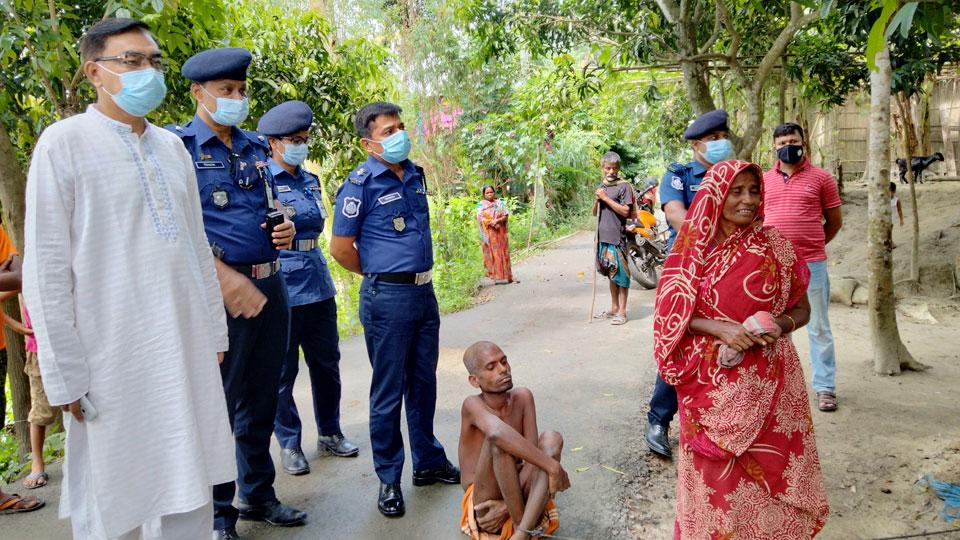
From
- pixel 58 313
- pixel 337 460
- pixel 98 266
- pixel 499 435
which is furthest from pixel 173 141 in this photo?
pixel 337 460

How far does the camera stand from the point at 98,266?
2166 millimetres

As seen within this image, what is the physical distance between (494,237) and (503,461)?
829 centimetres

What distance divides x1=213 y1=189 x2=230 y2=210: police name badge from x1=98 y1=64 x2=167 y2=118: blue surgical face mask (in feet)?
2.16

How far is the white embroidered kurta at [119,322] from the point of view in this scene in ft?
6.73

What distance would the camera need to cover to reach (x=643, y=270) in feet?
32.3

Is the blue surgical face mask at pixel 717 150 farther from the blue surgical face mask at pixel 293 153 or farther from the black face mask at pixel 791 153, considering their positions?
the blue surgical face mask at pixel 293 153

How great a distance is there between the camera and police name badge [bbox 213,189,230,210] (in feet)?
9.77

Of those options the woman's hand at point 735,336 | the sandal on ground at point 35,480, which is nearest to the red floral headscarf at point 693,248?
the woman's hand at point 735,336

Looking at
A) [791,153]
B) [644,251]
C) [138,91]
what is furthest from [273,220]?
[644,251]

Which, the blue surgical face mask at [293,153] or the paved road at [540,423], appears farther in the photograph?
the blue surgical face mask at [293,153]

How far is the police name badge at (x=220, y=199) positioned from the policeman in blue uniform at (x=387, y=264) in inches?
22.5

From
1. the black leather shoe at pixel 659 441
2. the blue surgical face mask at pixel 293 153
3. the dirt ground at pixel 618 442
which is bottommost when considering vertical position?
the dirt ground at pixel 618 442

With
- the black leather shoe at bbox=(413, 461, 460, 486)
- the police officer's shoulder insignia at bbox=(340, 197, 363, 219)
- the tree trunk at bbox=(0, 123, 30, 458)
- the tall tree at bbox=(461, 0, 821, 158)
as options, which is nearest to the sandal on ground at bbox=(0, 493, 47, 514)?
the tree trunk at bbox=(0, 123, 30, 458)

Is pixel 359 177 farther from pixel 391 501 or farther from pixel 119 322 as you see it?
pixel 391 501
